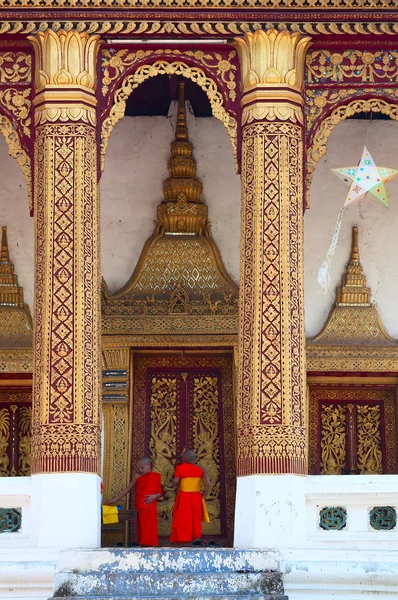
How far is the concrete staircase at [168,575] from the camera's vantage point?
1155 cm

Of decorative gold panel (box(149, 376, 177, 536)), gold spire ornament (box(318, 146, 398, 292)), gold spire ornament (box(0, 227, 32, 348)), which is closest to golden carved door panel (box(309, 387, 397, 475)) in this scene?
decorative gold panel (box(149, 376, 177, 536))

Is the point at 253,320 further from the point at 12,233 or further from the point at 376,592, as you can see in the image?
the point at 12,233

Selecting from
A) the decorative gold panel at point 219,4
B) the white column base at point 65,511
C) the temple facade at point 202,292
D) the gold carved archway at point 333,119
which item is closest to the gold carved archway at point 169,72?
the temple facade at point 202,292

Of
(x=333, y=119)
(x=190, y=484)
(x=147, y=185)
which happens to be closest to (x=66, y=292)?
(x=190, y=484)

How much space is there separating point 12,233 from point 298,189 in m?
3.62

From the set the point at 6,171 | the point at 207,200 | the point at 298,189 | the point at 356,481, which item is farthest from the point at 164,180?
the point at 356,481

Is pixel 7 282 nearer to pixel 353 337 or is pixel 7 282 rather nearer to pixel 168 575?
pixel 353 337

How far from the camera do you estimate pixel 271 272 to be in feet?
44.3

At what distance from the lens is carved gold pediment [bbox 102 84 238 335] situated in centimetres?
1579

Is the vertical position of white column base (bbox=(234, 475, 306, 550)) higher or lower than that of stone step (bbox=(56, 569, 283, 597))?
higher

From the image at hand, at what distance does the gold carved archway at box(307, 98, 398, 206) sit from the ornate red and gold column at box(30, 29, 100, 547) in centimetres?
193

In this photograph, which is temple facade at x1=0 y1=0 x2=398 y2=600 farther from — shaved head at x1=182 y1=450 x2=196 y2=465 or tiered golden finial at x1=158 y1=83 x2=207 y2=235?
shaved head at x1=182 y1=450 x2=196 y2=465

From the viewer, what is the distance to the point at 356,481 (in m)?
13.1

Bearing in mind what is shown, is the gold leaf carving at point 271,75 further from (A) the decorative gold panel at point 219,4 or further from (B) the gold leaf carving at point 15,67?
(B) the gold leaf carving at point 15,67
